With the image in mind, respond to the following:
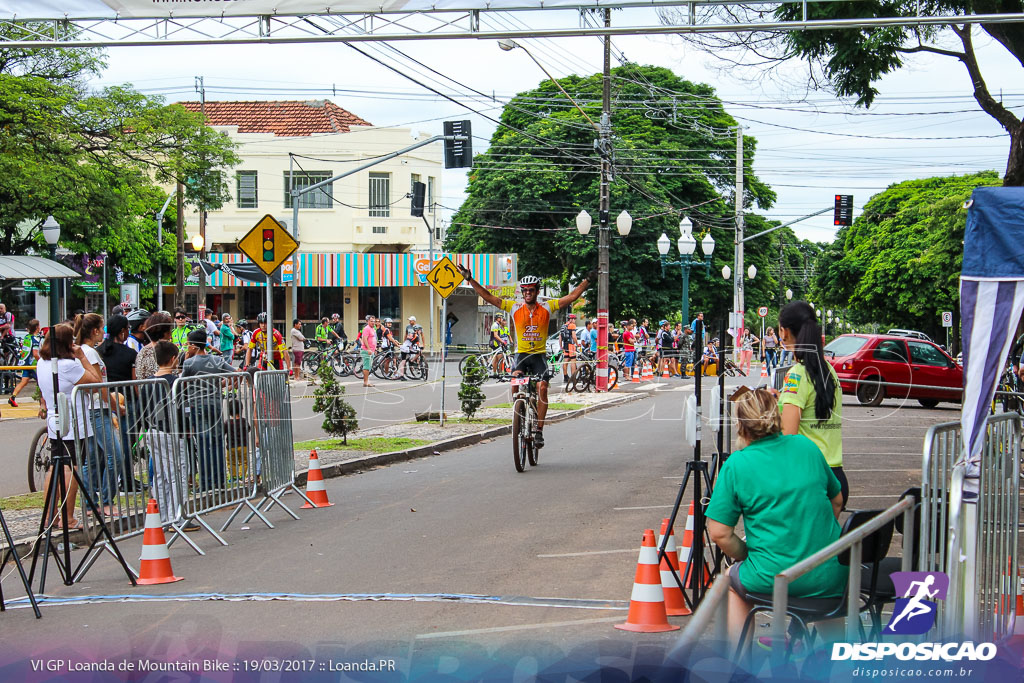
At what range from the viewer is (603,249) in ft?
93.6

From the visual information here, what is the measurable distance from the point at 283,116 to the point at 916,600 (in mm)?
55532

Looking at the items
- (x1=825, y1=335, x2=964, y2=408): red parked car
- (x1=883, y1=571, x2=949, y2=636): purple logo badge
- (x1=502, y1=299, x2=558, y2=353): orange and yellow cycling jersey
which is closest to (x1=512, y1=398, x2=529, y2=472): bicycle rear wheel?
(x1=502, y1=299, x2=558, y2=353): orange and yellow cycling jersey

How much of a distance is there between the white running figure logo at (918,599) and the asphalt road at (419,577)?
4.58 ft

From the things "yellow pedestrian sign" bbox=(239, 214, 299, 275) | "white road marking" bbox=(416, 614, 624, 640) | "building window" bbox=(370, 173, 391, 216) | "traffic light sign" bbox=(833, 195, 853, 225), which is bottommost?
"white road marking" bbox=(416, 614, 624, 640)

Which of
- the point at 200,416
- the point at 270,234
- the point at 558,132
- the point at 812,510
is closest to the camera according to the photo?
the point at 812,510

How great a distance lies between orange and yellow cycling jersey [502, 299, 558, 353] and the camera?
42.7 feet

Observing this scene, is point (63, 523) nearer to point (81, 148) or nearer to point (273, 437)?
point (273, 437)

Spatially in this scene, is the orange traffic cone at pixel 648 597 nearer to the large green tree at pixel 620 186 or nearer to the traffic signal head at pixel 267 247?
the traffic signal head at pixel 267 247

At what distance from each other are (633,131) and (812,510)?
47.7 m

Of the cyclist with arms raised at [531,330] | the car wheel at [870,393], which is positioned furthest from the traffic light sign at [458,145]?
the cyclist with arms raised at [531,330]

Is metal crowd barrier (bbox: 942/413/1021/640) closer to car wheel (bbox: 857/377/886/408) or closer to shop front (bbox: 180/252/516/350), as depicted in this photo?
car wheel (bbox: 857/377/886/408)

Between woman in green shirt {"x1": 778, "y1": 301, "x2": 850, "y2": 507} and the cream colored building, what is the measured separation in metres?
44.7

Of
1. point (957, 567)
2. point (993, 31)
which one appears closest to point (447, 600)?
point (957, 567)

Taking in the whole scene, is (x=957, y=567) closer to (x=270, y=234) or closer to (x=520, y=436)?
(x=520, y=436)
